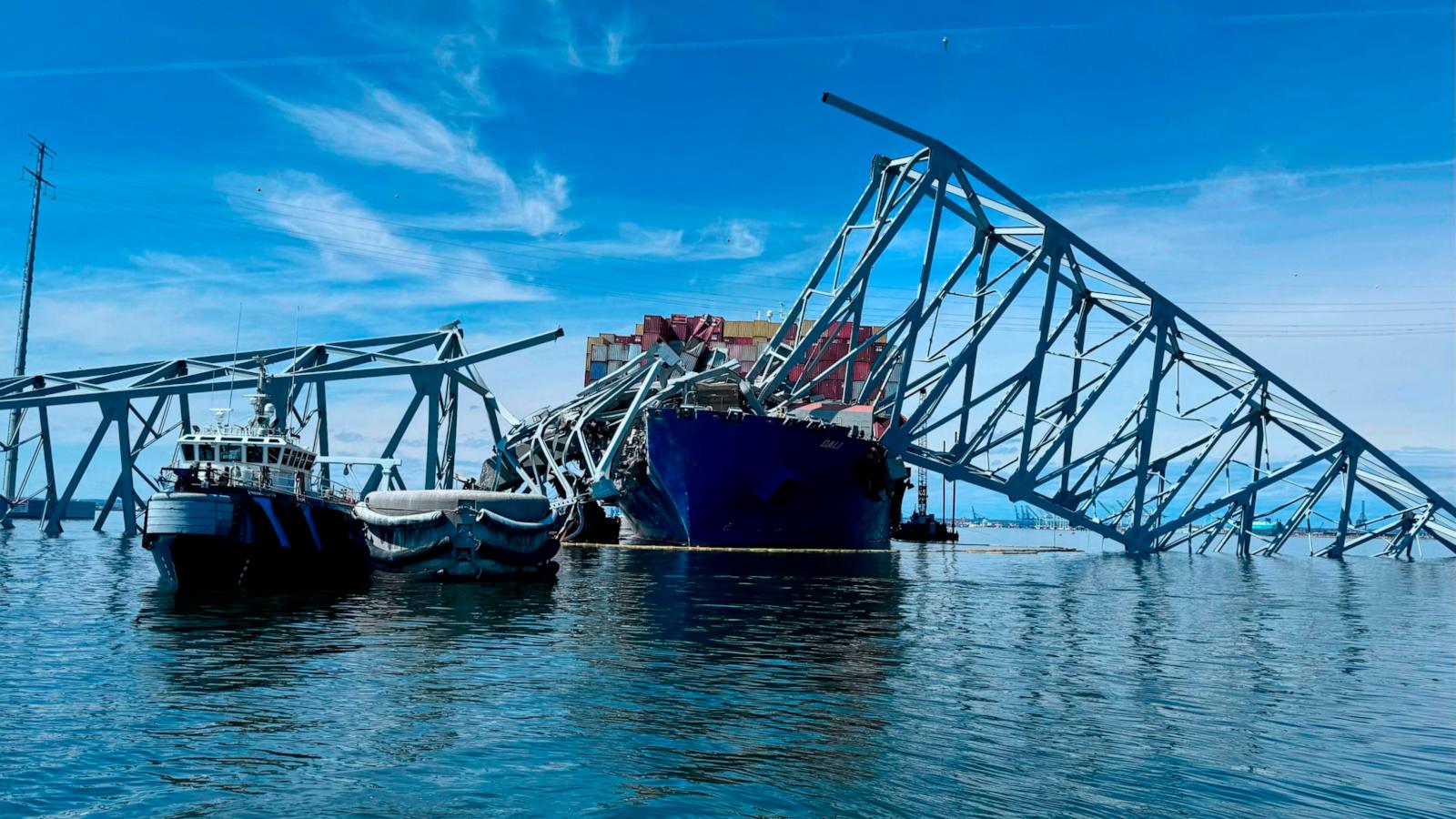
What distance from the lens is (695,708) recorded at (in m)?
16.5

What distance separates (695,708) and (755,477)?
46.1 metres

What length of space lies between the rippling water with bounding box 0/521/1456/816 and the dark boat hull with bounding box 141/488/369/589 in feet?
5.48

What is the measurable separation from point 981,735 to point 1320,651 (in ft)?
52.8

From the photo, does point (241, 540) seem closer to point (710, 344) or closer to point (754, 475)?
point (754, 475)

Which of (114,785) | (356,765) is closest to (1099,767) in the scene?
(356,765)

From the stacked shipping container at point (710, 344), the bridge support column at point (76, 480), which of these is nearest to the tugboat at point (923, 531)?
the stacked shipping container at point (710, 344)

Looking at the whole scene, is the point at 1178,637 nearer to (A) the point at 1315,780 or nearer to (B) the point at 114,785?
(A) the point at 1315,780

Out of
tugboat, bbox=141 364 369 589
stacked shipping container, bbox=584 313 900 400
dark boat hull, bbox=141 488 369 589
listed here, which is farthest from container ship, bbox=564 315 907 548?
stacked shipping container, bbox=584 313 900 400

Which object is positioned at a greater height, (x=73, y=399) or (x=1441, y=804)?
(x=73, y=399)

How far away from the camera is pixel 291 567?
3538 centimetres

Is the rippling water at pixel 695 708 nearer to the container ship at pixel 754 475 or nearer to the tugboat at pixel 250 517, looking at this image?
the tugboat at pixel 250 517

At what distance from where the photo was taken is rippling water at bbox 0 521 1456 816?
1199 centimetres

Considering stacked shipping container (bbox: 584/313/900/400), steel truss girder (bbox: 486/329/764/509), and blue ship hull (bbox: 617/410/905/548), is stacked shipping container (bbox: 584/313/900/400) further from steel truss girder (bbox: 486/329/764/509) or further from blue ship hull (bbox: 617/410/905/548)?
blue ship hull (bbox: 617/410/905/548)

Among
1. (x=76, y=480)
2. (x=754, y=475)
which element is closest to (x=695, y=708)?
(x=754, y=475)
